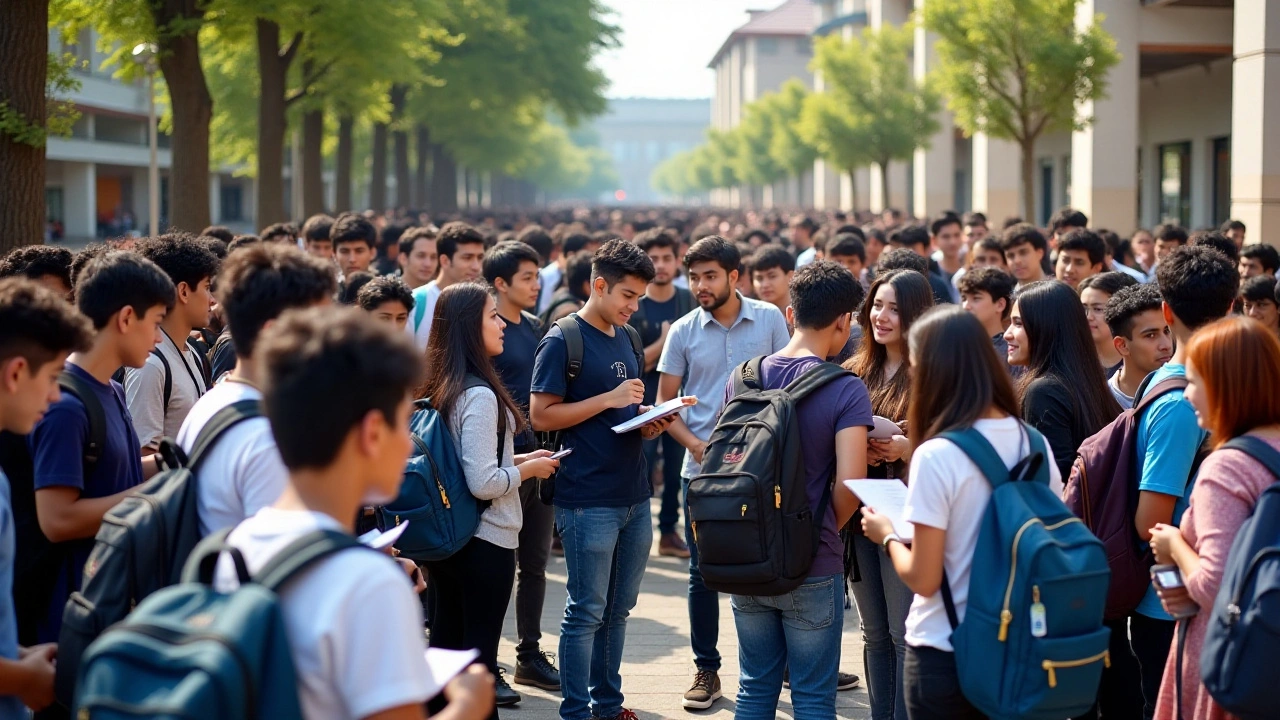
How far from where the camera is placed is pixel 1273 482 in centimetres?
329

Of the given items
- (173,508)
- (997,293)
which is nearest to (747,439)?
(173,508)

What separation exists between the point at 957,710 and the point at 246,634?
2034 millimetres

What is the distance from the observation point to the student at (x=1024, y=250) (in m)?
9.15

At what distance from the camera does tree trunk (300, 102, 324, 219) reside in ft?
79.5

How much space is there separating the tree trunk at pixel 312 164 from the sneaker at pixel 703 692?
62.3 feet

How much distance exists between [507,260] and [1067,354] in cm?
275

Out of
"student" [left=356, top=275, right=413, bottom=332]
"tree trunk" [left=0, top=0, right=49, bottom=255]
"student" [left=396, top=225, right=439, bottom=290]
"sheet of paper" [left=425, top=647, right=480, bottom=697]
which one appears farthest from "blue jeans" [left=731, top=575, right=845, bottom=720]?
"tree trunk" [left=0, top=0, right=49, bottom=255]

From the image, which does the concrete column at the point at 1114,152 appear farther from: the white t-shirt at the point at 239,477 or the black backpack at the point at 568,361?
the white t-shirt at the point at 239,477

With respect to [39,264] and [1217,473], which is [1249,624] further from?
[39,264]

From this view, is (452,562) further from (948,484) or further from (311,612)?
(311,612)

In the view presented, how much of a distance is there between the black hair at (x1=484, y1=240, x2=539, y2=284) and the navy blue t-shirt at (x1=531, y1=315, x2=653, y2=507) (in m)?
0.85

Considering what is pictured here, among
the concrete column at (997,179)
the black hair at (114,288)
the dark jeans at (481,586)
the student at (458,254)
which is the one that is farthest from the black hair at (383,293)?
the concrete column at (997,179)

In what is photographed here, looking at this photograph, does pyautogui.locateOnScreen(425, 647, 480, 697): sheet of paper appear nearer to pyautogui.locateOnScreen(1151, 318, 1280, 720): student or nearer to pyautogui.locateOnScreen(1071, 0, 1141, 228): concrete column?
pyautogui.locateOnScreen(1151, 318, 1280, 720): student

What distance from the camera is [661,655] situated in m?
7.08
